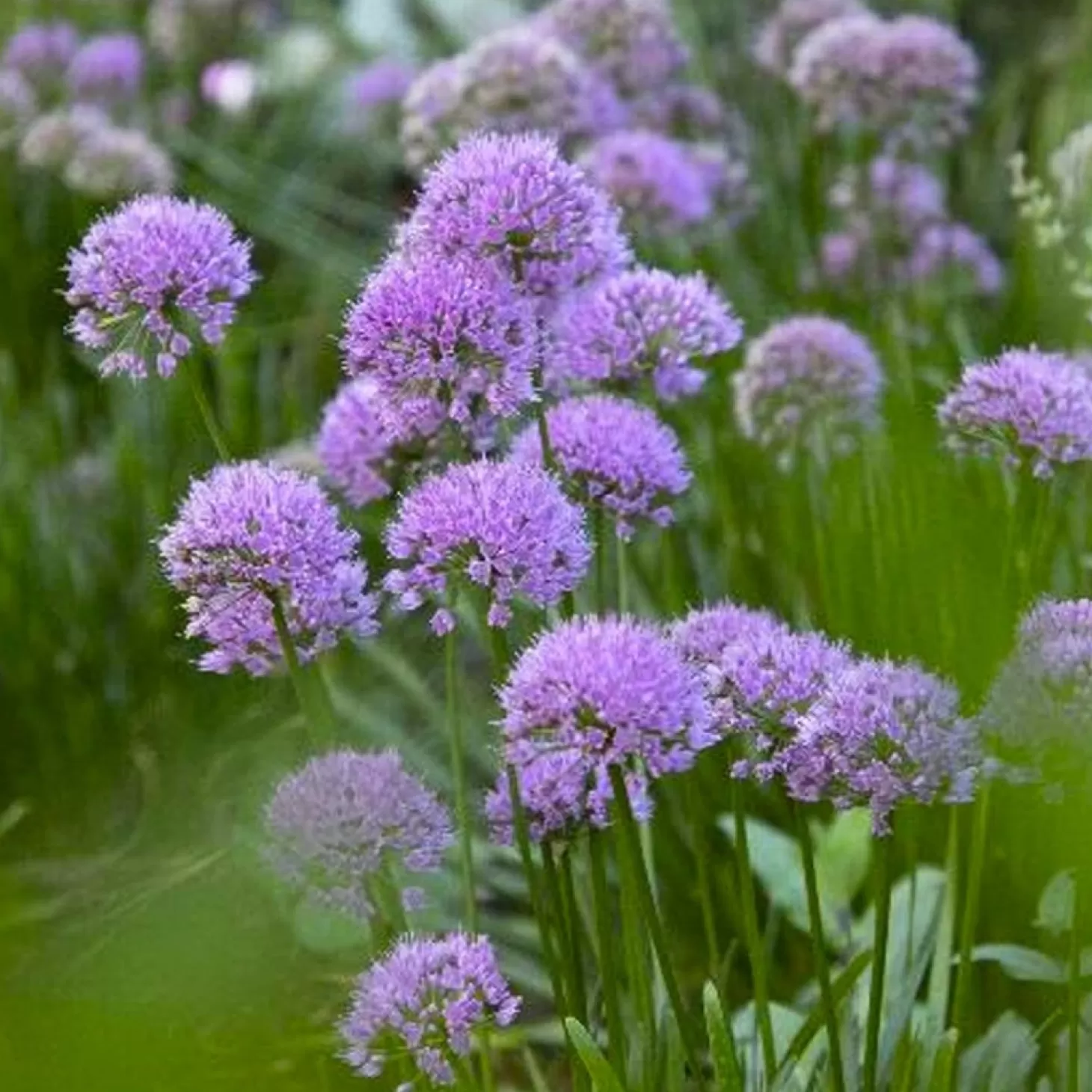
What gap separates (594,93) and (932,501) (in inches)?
39.3

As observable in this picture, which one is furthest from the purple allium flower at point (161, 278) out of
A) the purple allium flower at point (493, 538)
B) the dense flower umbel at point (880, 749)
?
the dense flower umbel at point (880, 749)

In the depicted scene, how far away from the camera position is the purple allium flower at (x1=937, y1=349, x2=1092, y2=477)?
4.98 feet

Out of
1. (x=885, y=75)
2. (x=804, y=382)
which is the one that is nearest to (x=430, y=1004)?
(x=804, y=382)

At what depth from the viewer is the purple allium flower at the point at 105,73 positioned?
14.2 feet

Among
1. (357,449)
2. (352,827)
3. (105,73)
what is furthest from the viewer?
(105,73)

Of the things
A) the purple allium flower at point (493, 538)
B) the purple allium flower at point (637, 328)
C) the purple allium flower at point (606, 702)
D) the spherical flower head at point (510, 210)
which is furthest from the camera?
the purple allium flower at point (637, 328)

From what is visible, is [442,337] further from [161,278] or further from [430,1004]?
[430,1004]

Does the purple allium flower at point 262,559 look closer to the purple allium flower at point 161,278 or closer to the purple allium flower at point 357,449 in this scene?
the purple allium flower at point 161,278

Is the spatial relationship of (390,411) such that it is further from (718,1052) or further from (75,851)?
(75,851)

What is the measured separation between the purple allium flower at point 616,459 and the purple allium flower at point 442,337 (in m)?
0.12

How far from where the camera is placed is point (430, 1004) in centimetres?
129

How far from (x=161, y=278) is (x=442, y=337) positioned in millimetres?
206

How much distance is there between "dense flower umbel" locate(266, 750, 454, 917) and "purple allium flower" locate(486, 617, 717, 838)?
0.16 m

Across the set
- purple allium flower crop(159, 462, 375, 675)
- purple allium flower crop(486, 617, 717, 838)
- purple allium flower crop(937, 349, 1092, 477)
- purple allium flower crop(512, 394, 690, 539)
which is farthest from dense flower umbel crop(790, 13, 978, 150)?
purple allium flower crop(486, 617, 717, 838)
